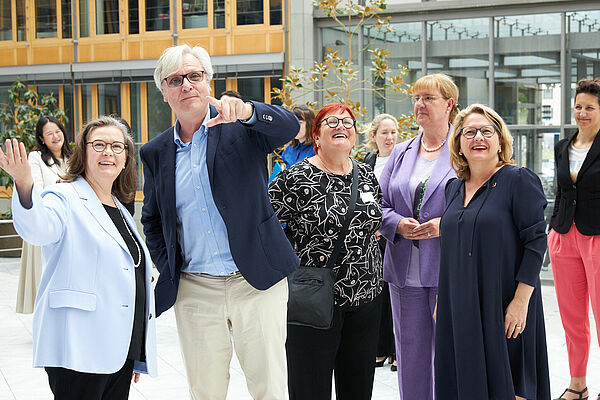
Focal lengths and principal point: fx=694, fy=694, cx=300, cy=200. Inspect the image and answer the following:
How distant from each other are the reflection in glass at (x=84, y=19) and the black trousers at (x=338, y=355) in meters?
15.4

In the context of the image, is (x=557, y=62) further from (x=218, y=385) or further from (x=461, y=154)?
(x=218, y=385)

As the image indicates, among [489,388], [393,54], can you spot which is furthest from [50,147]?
[393,54]

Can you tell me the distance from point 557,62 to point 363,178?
9.36 m

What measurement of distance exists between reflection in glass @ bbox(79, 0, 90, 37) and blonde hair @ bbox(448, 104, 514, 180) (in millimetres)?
15352

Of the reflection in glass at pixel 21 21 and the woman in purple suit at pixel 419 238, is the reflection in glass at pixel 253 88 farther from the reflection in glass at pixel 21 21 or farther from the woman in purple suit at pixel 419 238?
the woman in purple suit at pixel 419 238

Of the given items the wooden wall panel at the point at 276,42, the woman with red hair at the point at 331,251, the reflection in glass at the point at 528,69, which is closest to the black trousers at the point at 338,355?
the woman with red hair at the point at 331,251

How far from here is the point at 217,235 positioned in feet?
9.96

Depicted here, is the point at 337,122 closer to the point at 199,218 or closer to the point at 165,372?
the point at 199,218

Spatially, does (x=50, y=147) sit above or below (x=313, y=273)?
above

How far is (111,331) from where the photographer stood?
282cm

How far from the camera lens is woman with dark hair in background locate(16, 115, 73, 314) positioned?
6.33m

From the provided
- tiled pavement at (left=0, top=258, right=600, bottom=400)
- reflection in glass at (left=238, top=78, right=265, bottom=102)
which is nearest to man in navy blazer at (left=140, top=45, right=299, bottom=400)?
tiled pavement at (left=0, top=258, right=600, bottom=400)

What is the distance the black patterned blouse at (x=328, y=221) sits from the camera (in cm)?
348

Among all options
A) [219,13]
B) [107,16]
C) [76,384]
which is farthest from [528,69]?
[76,384]
